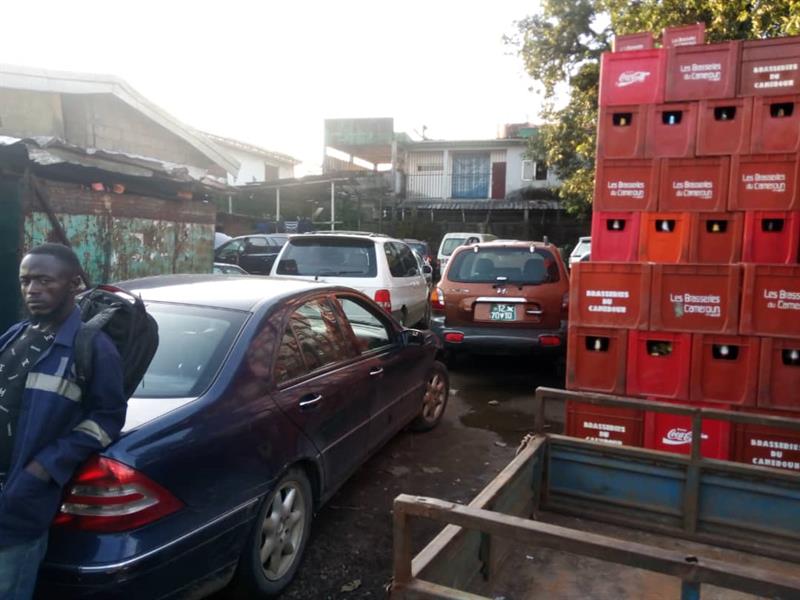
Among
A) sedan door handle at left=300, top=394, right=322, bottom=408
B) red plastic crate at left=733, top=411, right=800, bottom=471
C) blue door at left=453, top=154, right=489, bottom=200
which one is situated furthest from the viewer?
blue door at left=453, top=154, right=489, bottom=200

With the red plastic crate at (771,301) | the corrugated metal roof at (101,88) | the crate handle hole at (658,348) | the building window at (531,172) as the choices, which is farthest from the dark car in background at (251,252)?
the building window at (531,172)

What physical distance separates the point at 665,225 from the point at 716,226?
314 millimetres

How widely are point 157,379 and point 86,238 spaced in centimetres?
476

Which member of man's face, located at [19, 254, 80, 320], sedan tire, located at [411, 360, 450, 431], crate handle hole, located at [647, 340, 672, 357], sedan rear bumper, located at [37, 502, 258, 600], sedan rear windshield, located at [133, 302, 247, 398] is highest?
man's face, located at [19, 254, 80, 320]

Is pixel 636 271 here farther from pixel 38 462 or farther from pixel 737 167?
pixel 38 462

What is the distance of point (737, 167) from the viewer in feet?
13.5

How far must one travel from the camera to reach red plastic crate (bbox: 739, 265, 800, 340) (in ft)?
12.7

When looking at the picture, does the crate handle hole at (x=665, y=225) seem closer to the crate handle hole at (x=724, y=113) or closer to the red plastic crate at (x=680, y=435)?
the crate handle hole at (x=724, y=113)

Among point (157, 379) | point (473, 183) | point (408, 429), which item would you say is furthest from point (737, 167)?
point (473, 183)

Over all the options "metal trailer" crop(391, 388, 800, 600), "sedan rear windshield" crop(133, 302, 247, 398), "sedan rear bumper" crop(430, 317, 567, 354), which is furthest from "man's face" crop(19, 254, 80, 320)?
"sedan rear bumper" crop(430, 317, 567, 354)

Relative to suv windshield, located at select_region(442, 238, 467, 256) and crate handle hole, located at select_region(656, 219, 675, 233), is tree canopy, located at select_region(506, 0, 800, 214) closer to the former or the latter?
suv windshield, located at select_region(442, 238, 467, 256)

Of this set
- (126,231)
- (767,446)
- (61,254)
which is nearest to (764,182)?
(767,446)

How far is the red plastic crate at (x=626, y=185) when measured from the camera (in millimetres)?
4312

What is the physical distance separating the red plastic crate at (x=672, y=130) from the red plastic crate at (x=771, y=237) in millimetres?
611
